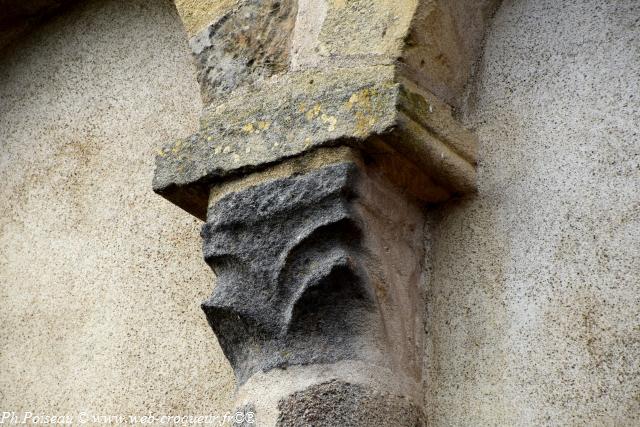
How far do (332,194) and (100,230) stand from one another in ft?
2.85

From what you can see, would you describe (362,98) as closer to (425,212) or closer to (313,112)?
(313,112)

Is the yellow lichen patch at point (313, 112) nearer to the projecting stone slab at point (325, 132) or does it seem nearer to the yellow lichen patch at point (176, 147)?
the projecting stone slab at point (325, 132)

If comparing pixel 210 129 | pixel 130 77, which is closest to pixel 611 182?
pixel 210 129

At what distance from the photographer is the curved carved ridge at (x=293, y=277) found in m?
1.32

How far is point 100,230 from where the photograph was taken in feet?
6.62

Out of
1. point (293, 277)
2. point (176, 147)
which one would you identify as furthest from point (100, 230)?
point (293, 277)

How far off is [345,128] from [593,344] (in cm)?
50

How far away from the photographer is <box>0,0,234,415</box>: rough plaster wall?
178cm

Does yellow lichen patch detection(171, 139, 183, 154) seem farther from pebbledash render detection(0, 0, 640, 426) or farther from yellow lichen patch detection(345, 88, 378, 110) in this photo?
yellow lichen patch detection(345, 88, 378, 110)

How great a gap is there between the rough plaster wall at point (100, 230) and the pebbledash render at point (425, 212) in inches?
12.9

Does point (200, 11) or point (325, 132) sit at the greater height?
point (200, 11)

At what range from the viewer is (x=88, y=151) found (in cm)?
215

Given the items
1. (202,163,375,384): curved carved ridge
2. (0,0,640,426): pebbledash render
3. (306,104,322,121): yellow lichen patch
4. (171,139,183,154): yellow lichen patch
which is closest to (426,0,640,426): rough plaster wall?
(0,0,640,426): pebbledash render

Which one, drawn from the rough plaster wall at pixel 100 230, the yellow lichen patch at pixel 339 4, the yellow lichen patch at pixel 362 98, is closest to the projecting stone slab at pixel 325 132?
the yellow lichen patch at pixel 362 98
